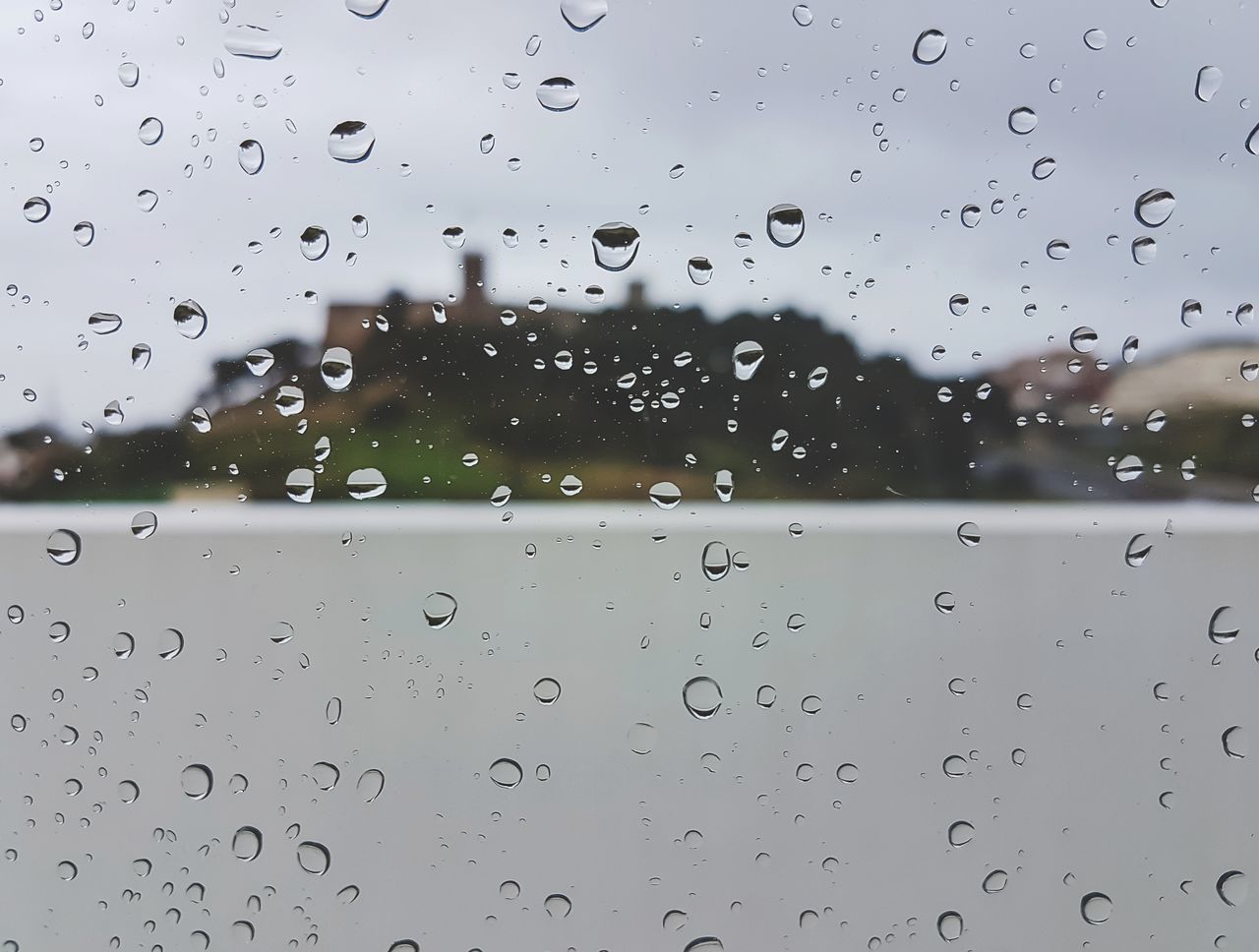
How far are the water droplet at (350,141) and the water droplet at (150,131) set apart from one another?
0.41ft

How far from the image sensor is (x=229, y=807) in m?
0.58

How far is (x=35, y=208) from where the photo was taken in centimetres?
55

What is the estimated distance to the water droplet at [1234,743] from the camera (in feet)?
1.98

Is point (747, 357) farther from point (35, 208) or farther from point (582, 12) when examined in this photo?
point (35, 208)

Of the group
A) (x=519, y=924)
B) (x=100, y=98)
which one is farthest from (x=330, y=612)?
(x=100, y=98)

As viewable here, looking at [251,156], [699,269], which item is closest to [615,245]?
[699,269]

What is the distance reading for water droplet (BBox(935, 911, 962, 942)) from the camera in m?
0.61

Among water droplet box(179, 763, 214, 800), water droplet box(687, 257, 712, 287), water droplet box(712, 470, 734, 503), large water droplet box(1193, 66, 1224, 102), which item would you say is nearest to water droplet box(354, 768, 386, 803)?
water droplet box(179, 763, 214, 800)

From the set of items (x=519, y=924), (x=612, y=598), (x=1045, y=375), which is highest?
(x=1045, y=375)

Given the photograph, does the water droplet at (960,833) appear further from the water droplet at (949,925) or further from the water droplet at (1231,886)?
the water droplet at (1231,886)

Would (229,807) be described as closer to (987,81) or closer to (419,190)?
(419,190)

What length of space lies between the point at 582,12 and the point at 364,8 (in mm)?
156

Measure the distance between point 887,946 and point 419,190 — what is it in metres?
0.69

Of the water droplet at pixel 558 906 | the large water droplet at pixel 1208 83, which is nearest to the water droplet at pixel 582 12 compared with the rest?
the large water droplet at pixel 1208 83
